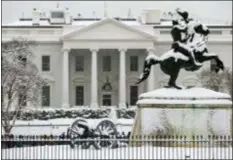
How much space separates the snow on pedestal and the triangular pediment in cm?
4884

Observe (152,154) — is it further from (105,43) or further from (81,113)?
(105,43)

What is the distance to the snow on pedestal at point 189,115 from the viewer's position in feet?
50.3

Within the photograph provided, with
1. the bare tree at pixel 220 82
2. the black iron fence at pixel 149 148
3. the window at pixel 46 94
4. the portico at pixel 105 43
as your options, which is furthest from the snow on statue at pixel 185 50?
the window at pixel 46 94

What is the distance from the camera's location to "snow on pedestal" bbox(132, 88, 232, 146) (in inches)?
604

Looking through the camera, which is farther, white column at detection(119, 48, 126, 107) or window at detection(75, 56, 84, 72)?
window at detection(75, 56, 84, 72)

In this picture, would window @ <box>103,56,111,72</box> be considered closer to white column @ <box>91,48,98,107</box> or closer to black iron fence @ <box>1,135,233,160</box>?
white column @ <box>91,48,98,107</box>

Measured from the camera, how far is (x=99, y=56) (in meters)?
67.1

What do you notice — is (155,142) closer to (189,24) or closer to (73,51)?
(189,24)

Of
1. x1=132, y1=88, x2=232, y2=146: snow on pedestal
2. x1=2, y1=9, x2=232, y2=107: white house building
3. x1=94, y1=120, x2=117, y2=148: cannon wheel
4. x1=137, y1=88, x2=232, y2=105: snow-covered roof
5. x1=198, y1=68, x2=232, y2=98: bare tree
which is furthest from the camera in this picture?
x1=2, y1=9, x2=232, y2=107: white house building

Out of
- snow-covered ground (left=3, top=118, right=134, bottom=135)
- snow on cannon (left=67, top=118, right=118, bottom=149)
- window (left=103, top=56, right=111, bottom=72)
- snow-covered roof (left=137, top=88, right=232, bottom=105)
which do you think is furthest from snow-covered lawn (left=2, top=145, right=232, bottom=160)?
window (left=103, top=56, right=111, bottom=72)

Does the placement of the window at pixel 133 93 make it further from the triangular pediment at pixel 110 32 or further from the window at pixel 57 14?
the window at pixel 57 14

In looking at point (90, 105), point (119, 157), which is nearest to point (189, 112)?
point (119, 157)

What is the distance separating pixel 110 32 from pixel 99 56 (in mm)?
3965

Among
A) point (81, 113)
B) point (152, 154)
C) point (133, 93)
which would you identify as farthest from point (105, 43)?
point (152, 154)
